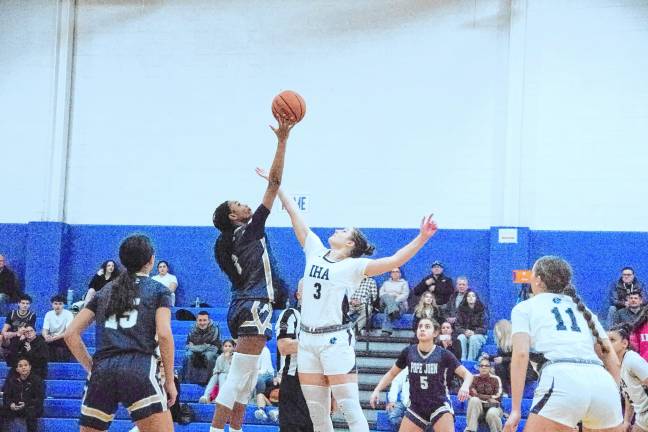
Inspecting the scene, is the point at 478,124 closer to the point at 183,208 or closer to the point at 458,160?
the point at 458,160

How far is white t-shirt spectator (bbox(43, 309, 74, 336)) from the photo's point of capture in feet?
48.1

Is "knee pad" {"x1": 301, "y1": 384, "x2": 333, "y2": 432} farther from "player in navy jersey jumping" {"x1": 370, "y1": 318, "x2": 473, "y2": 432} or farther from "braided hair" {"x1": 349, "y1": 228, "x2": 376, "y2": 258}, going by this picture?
"player in navy jersey jumping" {"x1": 370, "y1": 318, "x2": 473, "y2": 432}

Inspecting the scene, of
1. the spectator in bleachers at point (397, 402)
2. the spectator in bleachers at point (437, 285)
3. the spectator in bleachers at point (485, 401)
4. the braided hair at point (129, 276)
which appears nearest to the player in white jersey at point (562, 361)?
the braided hair at point (129, 276)

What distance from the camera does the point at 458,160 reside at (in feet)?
51.4

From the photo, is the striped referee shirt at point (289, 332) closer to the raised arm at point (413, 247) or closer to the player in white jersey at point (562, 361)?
the raised arm at point (413, 247)

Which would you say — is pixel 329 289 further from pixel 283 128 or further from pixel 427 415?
pixel 427 415

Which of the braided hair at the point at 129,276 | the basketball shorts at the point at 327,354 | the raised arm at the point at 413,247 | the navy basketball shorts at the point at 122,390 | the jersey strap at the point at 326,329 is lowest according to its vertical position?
the navy basketball shorts at the point at 122,390

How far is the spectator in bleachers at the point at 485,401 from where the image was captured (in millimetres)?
11547

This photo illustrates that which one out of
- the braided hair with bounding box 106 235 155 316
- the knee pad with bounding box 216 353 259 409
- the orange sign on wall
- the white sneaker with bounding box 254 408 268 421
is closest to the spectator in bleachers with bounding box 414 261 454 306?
the orange sign on wall

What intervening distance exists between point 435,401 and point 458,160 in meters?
7.67

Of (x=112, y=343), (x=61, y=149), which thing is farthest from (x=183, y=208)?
(x=112, y=343)

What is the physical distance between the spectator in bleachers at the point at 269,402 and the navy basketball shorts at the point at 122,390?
22.5 ft

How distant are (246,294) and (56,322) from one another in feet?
27.9

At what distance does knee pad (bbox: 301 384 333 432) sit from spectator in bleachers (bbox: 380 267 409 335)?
7.85 meters
